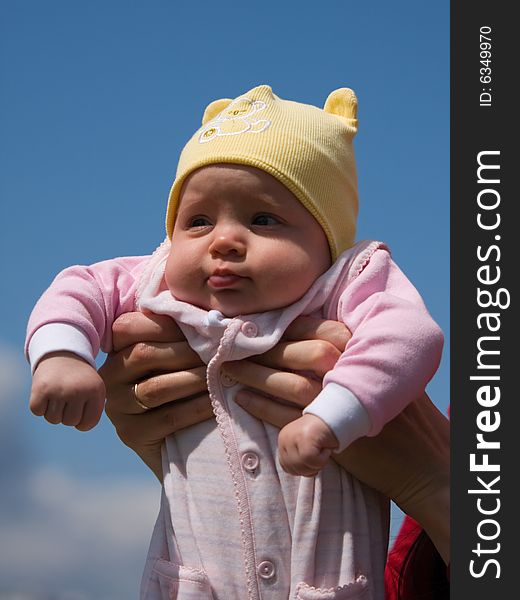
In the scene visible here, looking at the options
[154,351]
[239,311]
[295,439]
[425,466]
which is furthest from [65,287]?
[425,466]

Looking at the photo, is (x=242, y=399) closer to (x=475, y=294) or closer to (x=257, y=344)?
(x=257, y=344)

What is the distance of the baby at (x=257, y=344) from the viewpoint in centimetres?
262

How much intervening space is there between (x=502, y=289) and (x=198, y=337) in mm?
938

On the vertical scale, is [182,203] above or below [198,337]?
above

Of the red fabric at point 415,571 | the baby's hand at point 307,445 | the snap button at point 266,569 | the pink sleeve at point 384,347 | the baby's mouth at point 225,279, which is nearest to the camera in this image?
the baby's hand at point 307,445

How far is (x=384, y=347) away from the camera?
102 inches

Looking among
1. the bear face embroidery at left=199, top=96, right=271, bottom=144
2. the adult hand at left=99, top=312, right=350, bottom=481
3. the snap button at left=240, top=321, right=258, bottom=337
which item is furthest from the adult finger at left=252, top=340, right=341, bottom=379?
the bear face embroidery at left=199, top=96, right=271, bottom=144

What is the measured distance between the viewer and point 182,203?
295 centimetres

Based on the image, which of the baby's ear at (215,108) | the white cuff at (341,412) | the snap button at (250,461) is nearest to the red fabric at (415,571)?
the snap button at (250,461)

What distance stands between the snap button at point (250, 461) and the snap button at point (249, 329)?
341 millimetres

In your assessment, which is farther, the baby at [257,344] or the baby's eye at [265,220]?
the baby's eye at [265,220]

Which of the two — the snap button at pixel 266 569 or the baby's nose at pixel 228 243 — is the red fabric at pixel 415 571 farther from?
the baby's nose at pixel 228 243

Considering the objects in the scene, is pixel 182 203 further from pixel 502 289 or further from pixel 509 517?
pixel 509 517

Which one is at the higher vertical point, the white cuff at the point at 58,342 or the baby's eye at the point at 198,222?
the baby's eye at the point at 198,222
